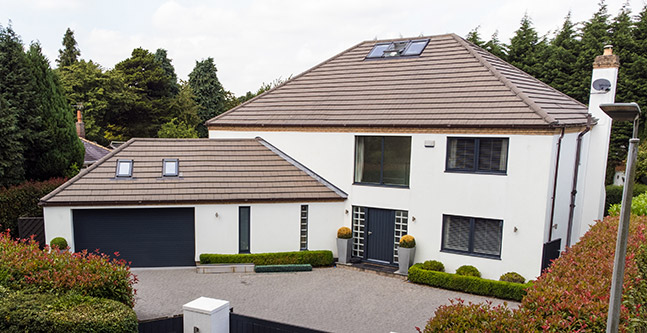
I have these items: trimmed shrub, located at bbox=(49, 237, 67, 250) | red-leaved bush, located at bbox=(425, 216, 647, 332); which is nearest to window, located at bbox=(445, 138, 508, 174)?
red-leaved bush, located at bbox=(425, 216, 647, 332)

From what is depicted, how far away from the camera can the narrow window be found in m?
16.8

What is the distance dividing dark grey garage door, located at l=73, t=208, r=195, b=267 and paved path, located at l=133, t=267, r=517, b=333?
58cm

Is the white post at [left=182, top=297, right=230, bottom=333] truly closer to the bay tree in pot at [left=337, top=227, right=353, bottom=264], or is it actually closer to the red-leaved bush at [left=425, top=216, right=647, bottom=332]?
the red-leaved bush at [left=425, top=216, right=647, bottom=332]

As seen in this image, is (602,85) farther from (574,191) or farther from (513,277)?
(513,277)

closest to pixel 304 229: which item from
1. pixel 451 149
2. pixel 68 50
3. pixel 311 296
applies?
pixel 311 296

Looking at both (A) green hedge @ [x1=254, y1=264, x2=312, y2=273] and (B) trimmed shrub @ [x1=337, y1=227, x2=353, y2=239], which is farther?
(B) trimmed shrub @ [x1=337, y1=227, x2=353, y2=239]

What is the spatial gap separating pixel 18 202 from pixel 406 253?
1554 centimetres

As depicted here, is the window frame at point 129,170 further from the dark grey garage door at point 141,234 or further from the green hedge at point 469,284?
the green hedge at point 469,284

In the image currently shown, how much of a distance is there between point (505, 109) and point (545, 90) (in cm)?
464

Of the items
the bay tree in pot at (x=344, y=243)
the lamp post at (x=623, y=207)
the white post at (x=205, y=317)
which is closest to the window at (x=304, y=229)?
the bay tree in pot at (x=344, y=243)

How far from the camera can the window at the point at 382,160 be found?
54.4 ft

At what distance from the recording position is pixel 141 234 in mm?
16203

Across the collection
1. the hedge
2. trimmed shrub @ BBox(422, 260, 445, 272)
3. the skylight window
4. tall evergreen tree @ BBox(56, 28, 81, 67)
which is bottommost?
trimmed shrub @ BBox(422, 260, 445, 272)

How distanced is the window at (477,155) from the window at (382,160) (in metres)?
1.73
